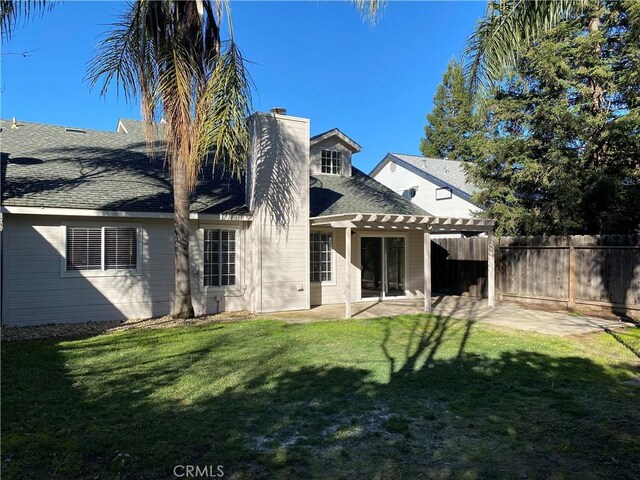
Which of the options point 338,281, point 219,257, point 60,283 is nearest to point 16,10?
point 60,283

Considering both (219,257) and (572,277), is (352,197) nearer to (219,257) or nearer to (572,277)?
(219,257)

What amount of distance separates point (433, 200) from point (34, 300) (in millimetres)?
18476

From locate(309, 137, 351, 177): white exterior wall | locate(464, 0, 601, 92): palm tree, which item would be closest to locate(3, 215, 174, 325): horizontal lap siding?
locate(309, 137, 351, 177): white exterior wall

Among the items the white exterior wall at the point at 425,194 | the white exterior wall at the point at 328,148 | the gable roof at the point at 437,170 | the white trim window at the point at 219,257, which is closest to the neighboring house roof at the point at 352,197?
the white exterior wall at the point at 328,148

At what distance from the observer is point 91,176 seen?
11.8 meters

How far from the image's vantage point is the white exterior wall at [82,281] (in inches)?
380

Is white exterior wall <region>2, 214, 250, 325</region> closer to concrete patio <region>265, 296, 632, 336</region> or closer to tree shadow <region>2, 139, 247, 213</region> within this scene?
tree shadow <region>2, 139, 247, 213</region>

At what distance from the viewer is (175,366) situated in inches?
262

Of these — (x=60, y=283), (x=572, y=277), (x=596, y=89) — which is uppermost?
(x=596, y=89)

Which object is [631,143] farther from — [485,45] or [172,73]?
[172,73]

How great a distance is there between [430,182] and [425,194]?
783 millimetres

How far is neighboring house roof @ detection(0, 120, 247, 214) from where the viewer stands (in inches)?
406

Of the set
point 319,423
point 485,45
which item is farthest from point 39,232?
point 485,45

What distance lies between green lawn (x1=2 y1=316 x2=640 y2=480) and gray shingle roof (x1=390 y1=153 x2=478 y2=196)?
15215 mm
